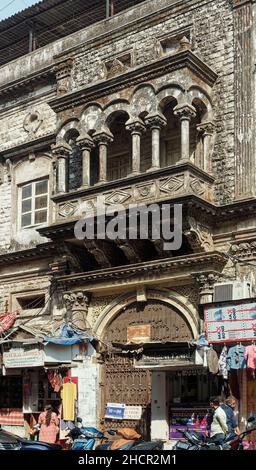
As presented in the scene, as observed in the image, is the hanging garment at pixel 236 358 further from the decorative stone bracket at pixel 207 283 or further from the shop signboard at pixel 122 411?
the shop signboard at pixel 122 411

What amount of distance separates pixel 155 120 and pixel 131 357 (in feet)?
16.9

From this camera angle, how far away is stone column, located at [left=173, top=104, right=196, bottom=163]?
1559 cm

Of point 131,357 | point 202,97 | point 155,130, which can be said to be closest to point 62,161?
point 155,130

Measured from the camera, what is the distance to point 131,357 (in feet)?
51.7

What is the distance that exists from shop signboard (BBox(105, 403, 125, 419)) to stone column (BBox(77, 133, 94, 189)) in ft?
16.6

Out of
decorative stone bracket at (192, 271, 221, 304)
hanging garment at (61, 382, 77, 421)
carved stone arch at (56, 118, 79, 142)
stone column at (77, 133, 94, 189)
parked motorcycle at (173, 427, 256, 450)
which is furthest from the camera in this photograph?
carved stone arch at (56, 118, 79, 142)

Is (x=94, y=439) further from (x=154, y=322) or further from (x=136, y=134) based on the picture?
(x=136, y=134)

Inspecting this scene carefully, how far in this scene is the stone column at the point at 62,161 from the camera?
710 inches

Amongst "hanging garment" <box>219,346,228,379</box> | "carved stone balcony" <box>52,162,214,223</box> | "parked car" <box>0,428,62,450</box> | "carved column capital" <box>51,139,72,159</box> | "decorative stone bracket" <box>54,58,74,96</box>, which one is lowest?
"parked car" <box>0,428,62,450</box>

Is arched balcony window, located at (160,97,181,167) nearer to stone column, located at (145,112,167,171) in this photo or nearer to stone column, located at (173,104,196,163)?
stone column, located at (145,112,167,171)

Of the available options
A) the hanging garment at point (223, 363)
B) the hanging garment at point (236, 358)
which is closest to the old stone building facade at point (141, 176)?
the hanging garment at point (223, 363)

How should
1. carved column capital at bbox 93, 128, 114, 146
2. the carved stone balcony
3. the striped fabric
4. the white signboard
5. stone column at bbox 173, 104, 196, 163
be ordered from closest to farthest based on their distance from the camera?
the carved stone balcony → stone column at bbox 173, 104, 196, 163 → the white signboard → carved column capital at bbox 93, 128, 114, 146 → the striped fabric

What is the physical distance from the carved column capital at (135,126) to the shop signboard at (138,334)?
4402 millimetres

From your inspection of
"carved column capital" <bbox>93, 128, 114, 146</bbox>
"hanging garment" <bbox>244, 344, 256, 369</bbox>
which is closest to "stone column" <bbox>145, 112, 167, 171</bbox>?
"carved column capital" <bbox>93, 128, 114, 146</bbox>
